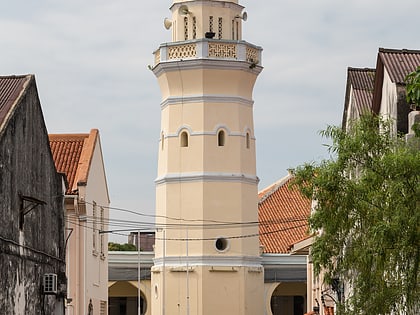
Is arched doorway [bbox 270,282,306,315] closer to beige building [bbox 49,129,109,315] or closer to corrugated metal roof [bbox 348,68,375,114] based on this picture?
beige building [bbox 49,129,109,315]

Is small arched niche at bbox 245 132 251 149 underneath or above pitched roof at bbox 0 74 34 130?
above

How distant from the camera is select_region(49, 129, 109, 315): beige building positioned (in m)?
37.2

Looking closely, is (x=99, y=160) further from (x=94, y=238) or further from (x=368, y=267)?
(x=368, y=267)

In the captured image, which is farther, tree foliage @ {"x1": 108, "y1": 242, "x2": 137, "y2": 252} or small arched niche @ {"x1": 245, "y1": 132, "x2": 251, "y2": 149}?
tree foliage @ {"x1": 108, "y1": 242, "x2": 137, "y2": 252}

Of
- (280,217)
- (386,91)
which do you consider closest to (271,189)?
(280,217)

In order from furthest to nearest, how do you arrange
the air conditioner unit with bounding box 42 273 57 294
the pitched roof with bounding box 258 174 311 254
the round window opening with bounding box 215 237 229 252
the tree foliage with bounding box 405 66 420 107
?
the pitched roof with bounding box 258 174 311 254 → the round window opening with bounding box 215 237 229 252 → the air conditioner unit with bounding box 42 273 57 294 → the tree foliage with bounding box 405 66 420 107

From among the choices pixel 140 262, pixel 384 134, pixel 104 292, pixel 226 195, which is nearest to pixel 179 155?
pixel 226 195

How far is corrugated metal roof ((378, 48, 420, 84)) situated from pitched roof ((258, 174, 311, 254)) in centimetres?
3423

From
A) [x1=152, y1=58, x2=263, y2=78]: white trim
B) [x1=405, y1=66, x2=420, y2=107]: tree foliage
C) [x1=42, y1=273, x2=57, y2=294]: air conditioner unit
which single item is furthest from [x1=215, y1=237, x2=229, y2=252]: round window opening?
[x1=405, y1=66, x2=420, y2=107]: tree foliage

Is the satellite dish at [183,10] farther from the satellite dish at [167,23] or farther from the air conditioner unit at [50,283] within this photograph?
the air conditioner unit at [50,283]

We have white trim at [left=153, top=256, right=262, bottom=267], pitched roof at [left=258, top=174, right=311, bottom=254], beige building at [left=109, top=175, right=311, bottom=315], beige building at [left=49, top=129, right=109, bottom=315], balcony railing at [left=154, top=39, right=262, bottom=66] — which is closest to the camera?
beige building at [left=49, top=129, right=109, bottom=315]

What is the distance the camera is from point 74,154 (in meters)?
39.6

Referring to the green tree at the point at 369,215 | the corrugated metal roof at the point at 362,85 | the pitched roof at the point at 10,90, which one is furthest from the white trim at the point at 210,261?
the green tree at the point at 369,215

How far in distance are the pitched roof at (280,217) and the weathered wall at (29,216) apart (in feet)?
113
